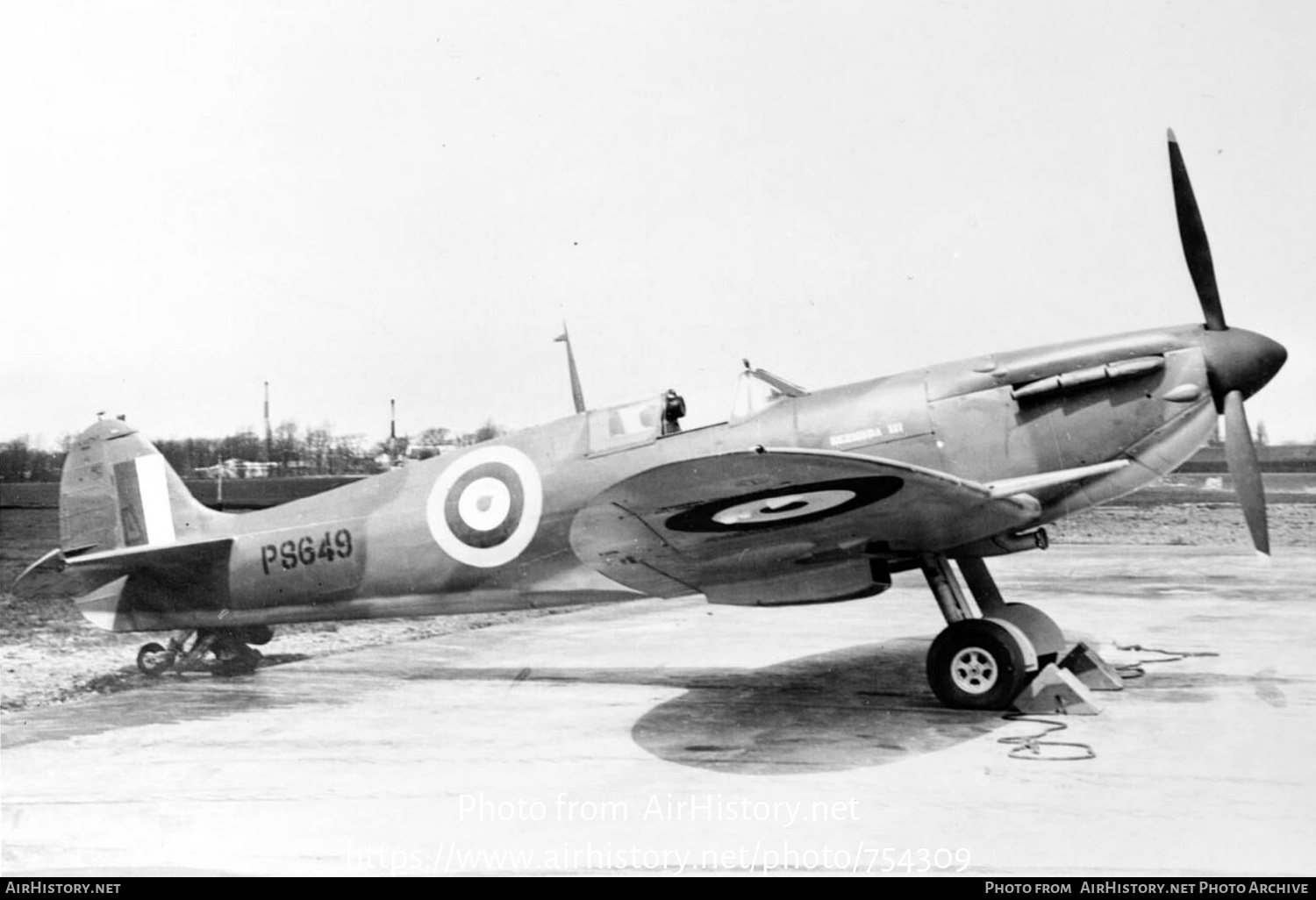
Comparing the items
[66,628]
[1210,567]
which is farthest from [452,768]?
[1210,567]

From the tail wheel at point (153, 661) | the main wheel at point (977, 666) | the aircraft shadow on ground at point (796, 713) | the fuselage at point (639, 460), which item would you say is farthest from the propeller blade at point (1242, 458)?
the tail wheel at point (153, 661)

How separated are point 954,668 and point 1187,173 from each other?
3165 mm

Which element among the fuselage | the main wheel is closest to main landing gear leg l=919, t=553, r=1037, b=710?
the main wheel

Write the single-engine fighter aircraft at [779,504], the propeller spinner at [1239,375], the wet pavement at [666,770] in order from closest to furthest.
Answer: the wet pavement at [666,770]
the single-engine fighter aircraft at [779,504]
the propeller spinner at [1239,375]

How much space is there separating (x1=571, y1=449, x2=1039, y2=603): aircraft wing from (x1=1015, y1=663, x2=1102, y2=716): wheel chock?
2.83ft

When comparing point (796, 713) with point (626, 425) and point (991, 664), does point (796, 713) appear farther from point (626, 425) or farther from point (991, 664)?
point (626, 425)

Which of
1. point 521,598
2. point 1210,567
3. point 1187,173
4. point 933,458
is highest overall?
point 1187,173

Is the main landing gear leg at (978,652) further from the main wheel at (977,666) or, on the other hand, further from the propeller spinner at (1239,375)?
the propeller spinner at (1239,375)

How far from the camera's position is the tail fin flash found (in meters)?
7.39

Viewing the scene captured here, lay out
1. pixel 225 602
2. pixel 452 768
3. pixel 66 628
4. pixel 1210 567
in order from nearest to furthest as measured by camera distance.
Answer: pixel 452 768 → pixel 225 602 → pixel 66 628 → pixel 1210 567

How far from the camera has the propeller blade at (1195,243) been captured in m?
5.60

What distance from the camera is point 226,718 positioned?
6.09m

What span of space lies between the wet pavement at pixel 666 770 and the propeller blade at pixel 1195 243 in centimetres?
226

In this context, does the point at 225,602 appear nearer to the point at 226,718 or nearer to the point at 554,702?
the point at 226,718
